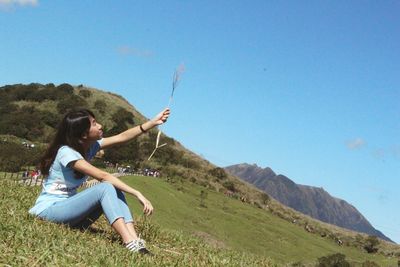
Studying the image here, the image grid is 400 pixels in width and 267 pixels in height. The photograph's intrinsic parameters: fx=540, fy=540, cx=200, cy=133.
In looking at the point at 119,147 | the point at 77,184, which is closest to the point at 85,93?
the point at 119,147

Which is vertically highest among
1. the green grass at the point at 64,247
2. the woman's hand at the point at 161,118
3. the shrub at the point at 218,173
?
the shrub at the point at 218,173

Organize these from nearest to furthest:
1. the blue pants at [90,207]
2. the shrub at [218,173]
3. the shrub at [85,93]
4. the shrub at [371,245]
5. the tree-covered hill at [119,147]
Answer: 1. the blue pants at [90,207]
2. the shrub at [371,245]
3. the tree-covered hill at [119,147]
4. the shrub at [218,173]
5. the shrub at [85,93]

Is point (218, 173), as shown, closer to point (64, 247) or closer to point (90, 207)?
point (90, 207)

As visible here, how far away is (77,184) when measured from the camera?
7.20 meters

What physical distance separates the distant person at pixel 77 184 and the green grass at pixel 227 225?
13.7 m

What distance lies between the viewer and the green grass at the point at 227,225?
2287 centimetres

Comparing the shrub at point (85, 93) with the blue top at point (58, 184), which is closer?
the blue top at point (58, 184)

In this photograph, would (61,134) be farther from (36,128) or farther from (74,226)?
(36,128)

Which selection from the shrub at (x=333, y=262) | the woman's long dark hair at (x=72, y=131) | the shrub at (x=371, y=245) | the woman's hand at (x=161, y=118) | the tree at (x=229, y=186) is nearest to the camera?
the woman's long dark hair at (x=72, y=131)

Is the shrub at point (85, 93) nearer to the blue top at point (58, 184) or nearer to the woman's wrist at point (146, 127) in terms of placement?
the woman's wrist at point (146, 127)

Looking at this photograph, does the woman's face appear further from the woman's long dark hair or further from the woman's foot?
the woman's foot

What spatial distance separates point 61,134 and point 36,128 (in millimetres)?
41507

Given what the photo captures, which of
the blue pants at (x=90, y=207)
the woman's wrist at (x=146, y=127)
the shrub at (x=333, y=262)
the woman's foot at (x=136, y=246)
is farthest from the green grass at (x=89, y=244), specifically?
the shrub at (x=333, y=262)

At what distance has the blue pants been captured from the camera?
660 cm
